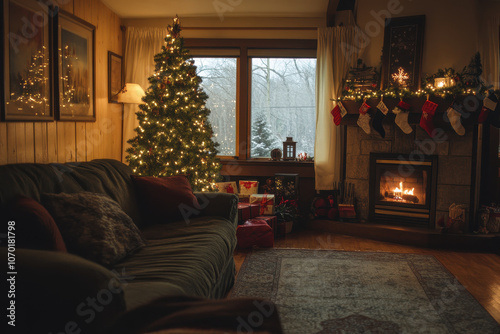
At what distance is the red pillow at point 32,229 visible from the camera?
172 centimetres

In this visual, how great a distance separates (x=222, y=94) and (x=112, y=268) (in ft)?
12.2

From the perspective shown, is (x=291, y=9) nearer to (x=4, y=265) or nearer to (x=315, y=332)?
(x=315, y=332)

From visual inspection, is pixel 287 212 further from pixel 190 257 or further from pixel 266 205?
pixel 190 257

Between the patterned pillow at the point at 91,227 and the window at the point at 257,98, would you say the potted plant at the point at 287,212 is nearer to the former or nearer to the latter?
the window at the point at 257,98

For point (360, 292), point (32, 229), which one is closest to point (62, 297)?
point (32, 229)

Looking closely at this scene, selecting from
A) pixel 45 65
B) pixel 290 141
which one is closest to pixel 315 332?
pixel 45 65

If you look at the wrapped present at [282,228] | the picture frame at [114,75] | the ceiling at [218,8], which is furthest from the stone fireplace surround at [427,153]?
the picture frame at [114,75]

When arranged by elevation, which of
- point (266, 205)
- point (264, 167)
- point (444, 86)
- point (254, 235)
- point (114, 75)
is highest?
point (114, 75)

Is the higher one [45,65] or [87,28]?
[87,28]

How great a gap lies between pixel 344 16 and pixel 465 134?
203 cm

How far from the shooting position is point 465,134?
438cm
